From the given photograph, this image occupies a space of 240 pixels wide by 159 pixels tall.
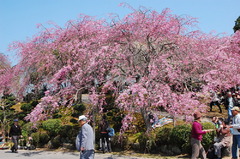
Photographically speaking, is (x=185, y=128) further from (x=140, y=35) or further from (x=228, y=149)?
(x=140, y=35)

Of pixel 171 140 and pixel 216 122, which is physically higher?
pixel 216 122

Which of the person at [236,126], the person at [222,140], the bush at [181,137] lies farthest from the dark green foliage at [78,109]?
the person at [236,126]

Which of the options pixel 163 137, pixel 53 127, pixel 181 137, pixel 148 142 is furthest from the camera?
pixel 53 127

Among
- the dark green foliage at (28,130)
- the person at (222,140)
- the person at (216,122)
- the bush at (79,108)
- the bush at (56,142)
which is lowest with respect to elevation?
the bush at (56,142)

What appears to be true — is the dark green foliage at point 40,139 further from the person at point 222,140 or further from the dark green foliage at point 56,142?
the person at point 222,140

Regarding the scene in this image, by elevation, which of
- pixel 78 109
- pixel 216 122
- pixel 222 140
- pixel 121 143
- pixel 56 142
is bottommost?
pixel 56 142

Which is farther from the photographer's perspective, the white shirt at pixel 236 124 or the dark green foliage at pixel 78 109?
the dark green foliage at pixel 78 109

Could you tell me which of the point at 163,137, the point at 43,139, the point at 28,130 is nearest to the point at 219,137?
the point at 163,137

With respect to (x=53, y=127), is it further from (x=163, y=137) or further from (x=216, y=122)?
(x=216, y=122)

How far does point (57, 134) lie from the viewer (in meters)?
14.6

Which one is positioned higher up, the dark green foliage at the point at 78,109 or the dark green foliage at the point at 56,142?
the dark green foliage at the point at 78,109

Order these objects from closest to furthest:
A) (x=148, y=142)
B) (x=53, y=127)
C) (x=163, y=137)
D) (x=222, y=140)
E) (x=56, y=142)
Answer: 1. (x=222, y=140)
2. (x=163, y=137)
3. (x=148, y=142)
4. (x=56, y=142)
5. (x=53, y=127)

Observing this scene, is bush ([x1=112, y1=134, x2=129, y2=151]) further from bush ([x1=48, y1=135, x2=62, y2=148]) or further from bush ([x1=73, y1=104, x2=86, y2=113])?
bush ([x1=73, y1=104, x2=86, y2=113])

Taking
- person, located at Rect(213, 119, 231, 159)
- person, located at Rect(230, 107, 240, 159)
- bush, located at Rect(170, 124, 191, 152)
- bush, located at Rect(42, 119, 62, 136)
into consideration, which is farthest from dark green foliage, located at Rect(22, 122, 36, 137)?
person, located at Rect(230, 107, 240, 159)
